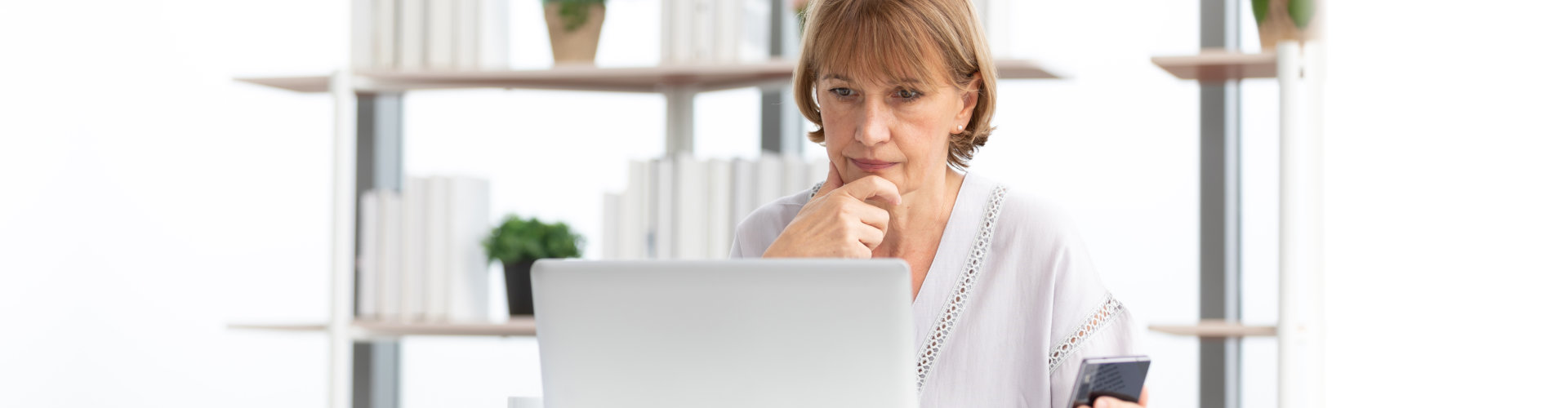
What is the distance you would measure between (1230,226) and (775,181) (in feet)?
2.81

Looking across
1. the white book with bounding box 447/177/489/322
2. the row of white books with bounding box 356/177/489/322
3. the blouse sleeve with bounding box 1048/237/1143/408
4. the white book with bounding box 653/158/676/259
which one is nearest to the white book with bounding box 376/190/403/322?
the row of white books with bounding box 356/177/489/322

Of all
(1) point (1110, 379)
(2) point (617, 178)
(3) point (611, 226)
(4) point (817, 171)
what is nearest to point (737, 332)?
(1) point (1110, 379)

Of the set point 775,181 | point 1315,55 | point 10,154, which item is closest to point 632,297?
point 775,181

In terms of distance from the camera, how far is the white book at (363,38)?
7.72ft

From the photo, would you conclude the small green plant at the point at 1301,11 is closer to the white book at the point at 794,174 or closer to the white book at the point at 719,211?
the white book at the point at 794,174

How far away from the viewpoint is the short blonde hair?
1342 millimetres

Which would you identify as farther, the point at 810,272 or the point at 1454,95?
the point at 1454,95

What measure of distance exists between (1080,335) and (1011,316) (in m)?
0.08

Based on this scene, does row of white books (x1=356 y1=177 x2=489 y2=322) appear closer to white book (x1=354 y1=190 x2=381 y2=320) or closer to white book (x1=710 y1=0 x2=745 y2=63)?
white book (x1=354 y1=190 x2=381 y2=320)

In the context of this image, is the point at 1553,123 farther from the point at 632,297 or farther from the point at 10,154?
the point at 10,154

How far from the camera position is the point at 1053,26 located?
2.42 meters

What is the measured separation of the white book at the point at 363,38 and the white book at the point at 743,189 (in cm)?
71

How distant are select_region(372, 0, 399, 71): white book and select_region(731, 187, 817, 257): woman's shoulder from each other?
1061mm

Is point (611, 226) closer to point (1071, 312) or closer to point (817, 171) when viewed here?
point (817, 171)
